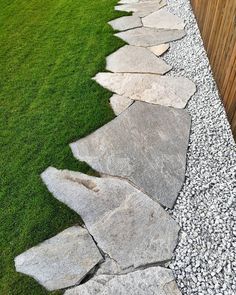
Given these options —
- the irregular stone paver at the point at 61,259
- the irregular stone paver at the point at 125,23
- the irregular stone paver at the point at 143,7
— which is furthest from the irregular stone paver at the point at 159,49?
the irregular stone paver at the point at 61,259

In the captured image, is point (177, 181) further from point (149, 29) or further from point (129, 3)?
point (129, 3)

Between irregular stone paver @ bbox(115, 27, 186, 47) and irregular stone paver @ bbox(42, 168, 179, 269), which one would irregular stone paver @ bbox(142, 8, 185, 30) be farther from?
irregular stone paver @ bbox(42, 168, 179, 269)

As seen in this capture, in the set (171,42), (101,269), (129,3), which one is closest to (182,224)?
(101,269)

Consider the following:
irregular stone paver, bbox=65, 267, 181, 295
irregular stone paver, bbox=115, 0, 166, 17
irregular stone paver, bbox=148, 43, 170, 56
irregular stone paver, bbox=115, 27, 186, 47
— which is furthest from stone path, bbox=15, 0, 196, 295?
irregular stone paver, bbox=115, 0, 166, 17

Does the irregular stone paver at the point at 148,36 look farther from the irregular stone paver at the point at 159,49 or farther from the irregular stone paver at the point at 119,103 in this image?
the irregular stone paver at the point at 119,103

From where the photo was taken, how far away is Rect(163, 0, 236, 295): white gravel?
1921 millimetres

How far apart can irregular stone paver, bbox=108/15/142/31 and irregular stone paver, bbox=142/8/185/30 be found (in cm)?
10

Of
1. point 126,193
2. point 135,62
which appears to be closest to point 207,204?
point 126,193

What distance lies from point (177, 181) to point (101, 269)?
843 millimetres

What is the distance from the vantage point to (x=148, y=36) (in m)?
4.06

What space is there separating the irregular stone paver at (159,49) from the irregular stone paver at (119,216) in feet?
6.28

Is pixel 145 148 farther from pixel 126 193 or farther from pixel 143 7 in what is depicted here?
pixel 143 7

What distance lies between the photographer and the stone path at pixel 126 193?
196 centimetres

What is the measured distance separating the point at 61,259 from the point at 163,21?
340 centimetres
